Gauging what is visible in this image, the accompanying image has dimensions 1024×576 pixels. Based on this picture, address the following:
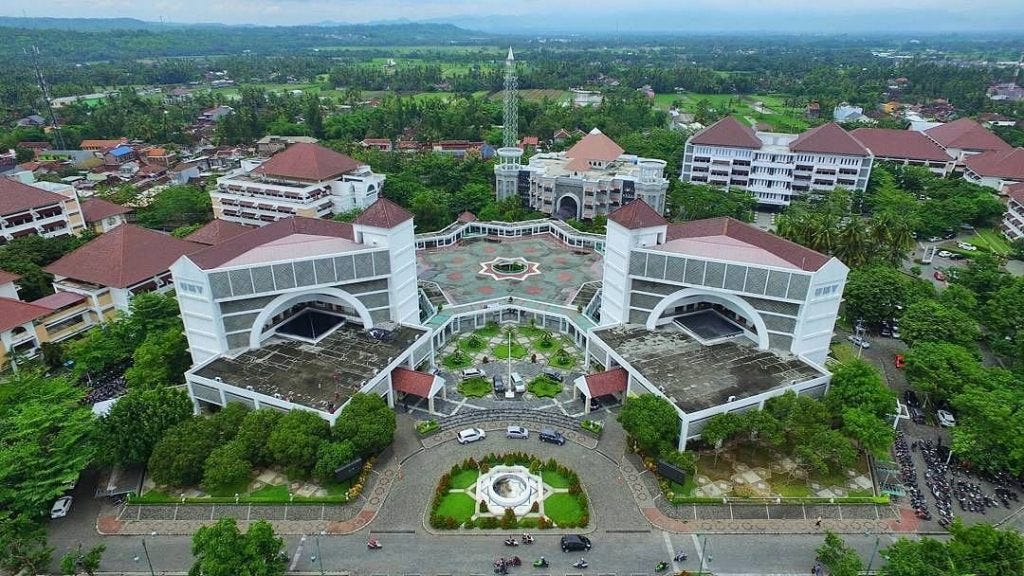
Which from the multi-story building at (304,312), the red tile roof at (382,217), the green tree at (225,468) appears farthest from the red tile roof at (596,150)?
the green tree at (225,468)

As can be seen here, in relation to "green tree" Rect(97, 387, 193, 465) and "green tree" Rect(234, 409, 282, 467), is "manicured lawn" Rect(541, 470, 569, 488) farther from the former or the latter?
"green tree" Rect(97, 387, 193, 465)

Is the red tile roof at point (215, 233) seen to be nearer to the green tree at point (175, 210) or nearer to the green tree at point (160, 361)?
the green tree at point (175, 210)

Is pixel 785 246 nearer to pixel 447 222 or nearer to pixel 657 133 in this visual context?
pixel 447 222

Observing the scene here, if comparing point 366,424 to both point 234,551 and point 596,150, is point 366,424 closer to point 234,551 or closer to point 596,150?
point 234,551

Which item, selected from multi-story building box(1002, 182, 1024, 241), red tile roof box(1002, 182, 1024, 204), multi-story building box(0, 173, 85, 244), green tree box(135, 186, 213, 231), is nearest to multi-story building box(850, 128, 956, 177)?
red tile roof box(1002, 182, 1024, 204)

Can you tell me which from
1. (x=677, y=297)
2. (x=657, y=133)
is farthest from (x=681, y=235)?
(x=657, y=133)

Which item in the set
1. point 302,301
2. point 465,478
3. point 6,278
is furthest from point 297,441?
point 6,278
